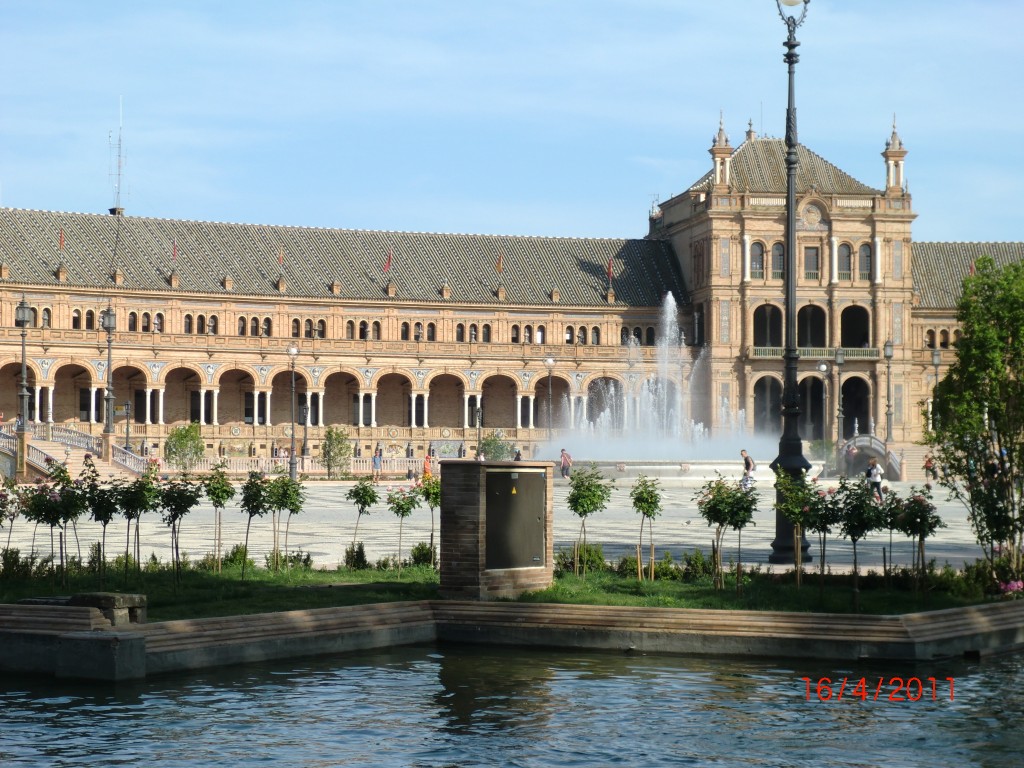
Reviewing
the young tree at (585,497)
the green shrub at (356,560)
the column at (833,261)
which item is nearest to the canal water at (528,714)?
the young tree at (585,497)

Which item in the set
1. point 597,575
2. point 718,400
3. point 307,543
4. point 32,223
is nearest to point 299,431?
point 32,223

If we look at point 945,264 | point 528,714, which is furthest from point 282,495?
point 945,264

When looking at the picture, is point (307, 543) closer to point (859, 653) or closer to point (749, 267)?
point (859, 653)

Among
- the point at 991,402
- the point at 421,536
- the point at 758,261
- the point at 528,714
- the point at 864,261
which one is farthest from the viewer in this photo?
the point at 864,261

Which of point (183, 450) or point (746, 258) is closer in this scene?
point (183, 450)

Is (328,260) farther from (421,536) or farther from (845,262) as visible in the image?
(421,536)

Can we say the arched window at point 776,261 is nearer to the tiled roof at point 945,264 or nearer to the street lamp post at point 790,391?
the tiled roof at point 945,264

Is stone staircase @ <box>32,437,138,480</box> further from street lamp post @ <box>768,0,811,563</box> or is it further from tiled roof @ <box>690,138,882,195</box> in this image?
tiled roof @ <box>690,138,882,195</box>

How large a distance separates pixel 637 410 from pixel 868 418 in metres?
13.2

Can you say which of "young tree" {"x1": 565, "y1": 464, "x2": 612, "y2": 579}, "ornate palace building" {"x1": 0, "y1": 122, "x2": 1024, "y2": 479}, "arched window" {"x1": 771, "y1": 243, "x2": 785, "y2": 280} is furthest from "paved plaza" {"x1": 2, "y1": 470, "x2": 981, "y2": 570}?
"arched window" {"x1": 771, "y1": 243, "x2": 785, "y2": 280}

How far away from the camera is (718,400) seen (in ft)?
288

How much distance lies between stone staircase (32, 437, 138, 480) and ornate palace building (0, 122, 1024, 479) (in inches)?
736

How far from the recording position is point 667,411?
8962 centimetres
